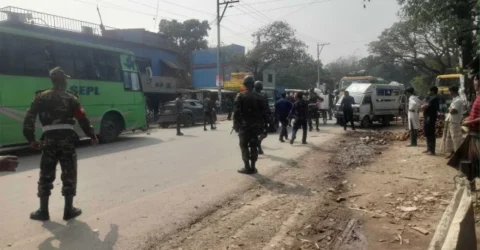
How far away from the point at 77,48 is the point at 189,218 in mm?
8887

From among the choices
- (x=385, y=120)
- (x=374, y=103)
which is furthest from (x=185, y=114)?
(x=385, y=120)

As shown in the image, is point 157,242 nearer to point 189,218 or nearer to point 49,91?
point 189,218

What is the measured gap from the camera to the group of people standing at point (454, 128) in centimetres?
473

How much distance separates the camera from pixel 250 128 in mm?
6816

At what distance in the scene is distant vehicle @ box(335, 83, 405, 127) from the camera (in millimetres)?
17219

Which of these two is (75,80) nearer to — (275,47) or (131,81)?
(131,81)

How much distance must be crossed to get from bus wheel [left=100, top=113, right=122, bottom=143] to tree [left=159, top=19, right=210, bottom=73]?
32786mm

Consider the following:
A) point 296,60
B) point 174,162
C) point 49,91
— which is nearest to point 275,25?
point 296,60

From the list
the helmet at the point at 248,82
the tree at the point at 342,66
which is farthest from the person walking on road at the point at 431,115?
the tree at the point at 342,66

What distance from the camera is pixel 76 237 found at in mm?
3930

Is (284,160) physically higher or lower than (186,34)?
lower

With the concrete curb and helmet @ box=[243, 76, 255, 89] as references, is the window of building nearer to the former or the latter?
helmet @ box=[243, 76, 255, 89]

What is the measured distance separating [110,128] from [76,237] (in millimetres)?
9252

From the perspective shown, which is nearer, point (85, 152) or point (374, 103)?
point (85, 152)
